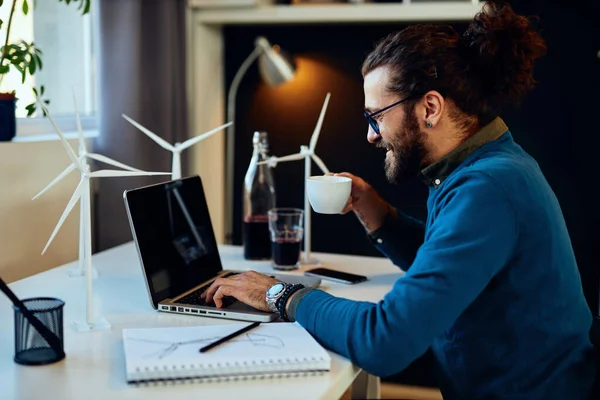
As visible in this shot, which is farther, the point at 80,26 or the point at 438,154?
the point at 80,26

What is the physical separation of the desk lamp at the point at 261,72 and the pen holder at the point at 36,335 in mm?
1450

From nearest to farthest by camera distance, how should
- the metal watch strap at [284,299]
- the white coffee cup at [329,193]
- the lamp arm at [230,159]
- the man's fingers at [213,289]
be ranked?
1. the metal watch strap at [284,299]
2. the man's fingers at [213,289]
3. the white coffee cup at [329,193]
4. the lamp arm at [230,159]

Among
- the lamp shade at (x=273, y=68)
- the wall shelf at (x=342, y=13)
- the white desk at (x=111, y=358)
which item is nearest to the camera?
the white desk at (x=111, y=358)

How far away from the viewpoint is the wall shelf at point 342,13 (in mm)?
2301

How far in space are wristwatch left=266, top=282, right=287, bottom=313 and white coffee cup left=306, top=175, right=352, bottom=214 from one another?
0.98 feet

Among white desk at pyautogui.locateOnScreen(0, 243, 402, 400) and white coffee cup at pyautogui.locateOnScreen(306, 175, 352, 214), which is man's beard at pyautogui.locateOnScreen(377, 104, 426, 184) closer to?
white coffee cup at pyautogui.locateOnScreen(306, 175, 352, 214)

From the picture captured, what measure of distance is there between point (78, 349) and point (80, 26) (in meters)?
1.52

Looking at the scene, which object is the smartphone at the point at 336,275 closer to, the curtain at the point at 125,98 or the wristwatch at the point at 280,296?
the wristwatch at the point at 280,296

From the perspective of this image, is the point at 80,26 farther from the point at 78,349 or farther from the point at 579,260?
the point at 579,260

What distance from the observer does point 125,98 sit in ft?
7.26

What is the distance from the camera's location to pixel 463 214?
108cm

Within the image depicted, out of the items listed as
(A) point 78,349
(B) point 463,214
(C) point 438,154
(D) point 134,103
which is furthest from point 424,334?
(D) point 134,103

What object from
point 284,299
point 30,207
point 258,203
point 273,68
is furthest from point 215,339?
point 273,68

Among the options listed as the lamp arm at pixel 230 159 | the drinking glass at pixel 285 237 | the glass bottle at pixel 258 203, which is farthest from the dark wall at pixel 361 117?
the drinking glass at pixel 285 237
